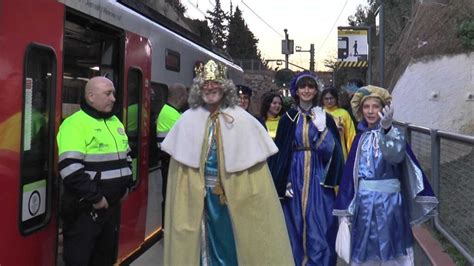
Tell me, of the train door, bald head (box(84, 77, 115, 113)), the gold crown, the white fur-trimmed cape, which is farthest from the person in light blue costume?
the train door

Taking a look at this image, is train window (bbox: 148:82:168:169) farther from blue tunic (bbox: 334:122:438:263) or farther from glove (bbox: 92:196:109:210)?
blue tunic (bbox: 334:122:438:263)

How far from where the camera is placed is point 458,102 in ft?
45.5

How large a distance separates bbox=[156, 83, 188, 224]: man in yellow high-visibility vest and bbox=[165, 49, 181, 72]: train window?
0.98 feet

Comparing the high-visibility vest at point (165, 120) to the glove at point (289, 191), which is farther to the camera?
the high-visibility vest at point (165, 120)

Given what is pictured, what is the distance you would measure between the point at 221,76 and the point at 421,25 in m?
16.7

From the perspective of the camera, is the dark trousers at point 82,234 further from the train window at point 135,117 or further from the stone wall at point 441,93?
the stone wall at point 441,93

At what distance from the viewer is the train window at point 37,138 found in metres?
3.41

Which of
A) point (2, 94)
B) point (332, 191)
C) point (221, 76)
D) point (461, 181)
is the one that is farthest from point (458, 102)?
point (2, 94)

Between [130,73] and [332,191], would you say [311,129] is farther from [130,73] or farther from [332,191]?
[130,73]

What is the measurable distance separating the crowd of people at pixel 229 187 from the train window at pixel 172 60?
8.67 ft

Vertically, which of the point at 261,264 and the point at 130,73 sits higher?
the point at 130,73

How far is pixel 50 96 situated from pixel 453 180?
4.26 meters

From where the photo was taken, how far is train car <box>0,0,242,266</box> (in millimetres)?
3223

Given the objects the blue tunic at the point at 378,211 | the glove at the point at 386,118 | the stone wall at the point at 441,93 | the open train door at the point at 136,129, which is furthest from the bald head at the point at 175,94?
the stone wall at the point at 441,93
